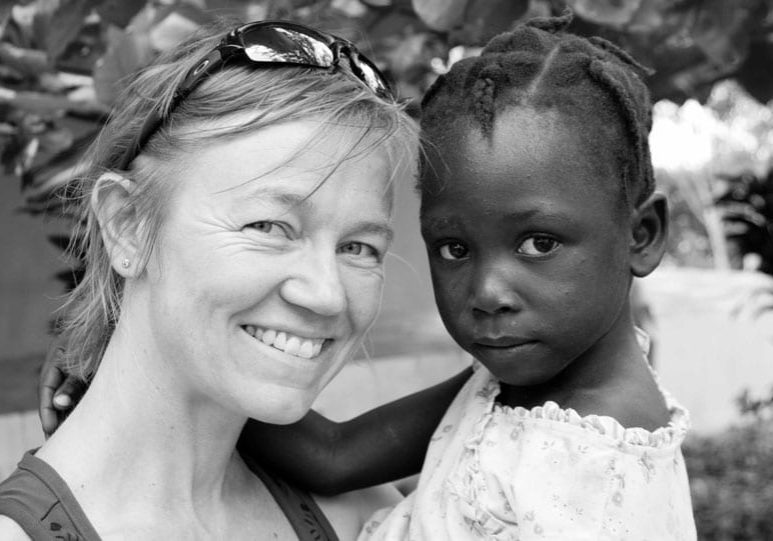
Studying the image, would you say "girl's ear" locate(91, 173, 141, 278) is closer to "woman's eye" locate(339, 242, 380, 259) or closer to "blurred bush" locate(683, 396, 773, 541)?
"woman's eye" locate(339, 242, 380, 259)

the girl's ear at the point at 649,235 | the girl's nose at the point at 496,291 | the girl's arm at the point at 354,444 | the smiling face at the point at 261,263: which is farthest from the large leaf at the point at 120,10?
the girl's ear at the point at 649,235

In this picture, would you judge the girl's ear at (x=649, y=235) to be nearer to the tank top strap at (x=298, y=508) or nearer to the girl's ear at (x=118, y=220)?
the tank top strap at (x=298, y=508)

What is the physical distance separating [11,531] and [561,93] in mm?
1180

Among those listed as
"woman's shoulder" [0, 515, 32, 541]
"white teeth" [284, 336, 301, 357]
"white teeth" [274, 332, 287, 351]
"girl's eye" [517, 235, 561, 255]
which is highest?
"girl's eye" [517, 235, 561, 255]

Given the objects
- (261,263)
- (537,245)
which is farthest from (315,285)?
(537,245)

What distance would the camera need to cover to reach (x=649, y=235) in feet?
6.66

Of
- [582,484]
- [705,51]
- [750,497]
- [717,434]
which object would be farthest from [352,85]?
[717,434]

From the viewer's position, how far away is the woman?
1.81m

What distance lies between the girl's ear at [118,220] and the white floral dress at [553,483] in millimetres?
702

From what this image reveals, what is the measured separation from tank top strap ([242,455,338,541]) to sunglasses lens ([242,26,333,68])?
870 millimetres

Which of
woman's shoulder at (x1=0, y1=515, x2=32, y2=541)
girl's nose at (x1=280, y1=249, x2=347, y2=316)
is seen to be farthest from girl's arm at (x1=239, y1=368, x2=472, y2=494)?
woman's shoulder at (x1=0, y1=515, x2=32, y2=541)

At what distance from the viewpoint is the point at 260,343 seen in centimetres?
184

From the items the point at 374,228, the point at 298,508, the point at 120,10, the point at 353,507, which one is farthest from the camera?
the point at 120,10

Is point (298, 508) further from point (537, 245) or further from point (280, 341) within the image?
point (537, 245)
